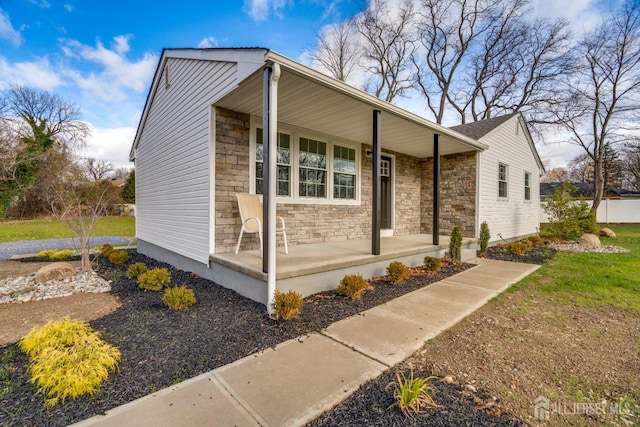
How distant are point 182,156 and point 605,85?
19.7 m

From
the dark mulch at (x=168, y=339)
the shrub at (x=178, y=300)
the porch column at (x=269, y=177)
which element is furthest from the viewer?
the shrub at (x=178, y=300)

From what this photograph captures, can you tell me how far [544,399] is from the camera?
1.74 m

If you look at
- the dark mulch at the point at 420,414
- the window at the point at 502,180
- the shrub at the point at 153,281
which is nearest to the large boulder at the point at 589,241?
the window at the point at 502,180

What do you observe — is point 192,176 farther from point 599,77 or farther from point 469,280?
point 599,77

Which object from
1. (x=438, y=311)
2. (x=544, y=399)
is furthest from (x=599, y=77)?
(x=544, y=399)

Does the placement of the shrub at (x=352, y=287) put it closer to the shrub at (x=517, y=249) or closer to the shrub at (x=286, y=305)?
the shrub at (x=286, y=305)

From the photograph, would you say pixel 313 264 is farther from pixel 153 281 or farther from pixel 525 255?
pixel 525 255

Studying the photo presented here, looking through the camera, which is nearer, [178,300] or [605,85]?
[178,300]

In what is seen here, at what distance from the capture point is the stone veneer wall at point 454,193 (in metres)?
7.51

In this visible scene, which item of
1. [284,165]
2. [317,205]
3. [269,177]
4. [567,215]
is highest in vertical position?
[284,165]

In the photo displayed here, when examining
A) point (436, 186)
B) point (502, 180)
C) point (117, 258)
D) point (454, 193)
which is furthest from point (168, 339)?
point (502, 180)

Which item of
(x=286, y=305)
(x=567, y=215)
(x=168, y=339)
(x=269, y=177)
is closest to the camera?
(x=168, y=339)

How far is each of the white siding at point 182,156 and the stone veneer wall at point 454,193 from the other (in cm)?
641

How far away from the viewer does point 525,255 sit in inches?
273
